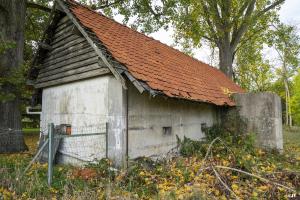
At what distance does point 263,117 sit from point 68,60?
797 cm

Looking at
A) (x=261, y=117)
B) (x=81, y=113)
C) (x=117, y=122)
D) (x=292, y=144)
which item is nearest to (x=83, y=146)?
(x=81, y=113)

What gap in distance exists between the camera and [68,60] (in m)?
9.77

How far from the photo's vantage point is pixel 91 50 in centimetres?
878

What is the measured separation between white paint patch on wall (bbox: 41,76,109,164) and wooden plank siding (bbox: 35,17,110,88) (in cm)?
26

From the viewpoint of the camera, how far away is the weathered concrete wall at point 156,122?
26.9 ft

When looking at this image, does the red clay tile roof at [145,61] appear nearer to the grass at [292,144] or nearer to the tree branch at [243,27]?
the grass at [292,144]

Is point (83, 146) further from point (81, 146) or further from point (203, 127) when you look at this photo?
point (203, 127)

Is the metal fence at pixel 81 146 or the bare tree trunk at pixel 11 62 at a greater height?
the bare tree trunk at pixel 11 62

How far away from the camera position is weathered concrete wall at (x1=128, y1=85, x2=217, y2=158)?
8.21 meters

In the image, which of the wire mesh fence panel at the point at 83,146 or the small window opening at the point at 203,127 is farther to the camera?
the small window opening at the point at 203,127

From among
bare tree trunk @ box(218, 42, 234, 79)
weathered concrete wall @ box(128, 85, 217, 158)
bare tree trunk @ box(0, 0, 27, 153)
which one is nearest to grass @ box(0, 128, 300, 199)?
weathered concrete wall @ box(128, 85, 217, 158)

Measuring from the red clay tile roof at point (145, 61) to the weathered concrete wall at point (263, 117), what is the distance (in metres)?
0.76

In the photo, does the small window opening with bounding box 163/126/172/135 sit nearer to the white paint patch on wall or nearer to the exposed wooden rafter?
the white paint patch on wall

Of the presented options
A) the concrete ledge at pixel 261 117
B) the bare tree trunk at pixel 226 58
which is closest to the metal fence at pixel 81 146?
the concrete ledge at pixel 261 117
